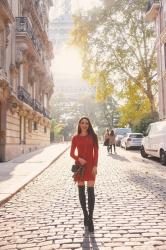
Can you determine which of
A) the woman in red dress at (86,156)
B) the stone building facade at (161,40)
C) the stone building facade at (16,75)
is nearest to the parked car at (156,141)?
the stone building facade at (16,75)

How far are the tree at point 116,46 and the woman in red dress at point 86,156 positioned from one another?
2529cm

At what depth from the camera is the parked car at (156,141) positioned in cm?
Result: 1661

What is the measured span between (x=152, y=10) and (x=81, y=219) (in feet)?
86.5

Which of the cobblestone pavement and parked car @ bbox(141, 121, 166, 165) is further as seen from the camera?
parked car @ bbox(141, 121, 166, 165)

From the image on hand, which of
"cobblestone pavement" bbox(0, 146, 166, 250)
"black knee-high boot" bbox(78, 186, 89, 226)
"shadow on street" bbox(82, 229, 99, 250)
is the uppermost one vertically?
"black knee-high boot" bbox(78, 186, 89, 226)

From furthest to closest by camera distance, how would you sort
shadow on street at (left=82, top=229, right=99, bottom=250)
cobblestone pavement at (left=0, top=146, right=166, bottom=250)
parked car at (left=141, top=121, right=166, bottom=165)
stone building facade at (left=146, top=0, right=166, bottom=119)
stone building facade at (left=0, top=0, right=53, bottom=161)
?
stone building facade at (left=146, top=0, right=166, bottom=119) < stone building facade at (left=0, top=0, right=53, bottom=161) < parked car at (left=141, top=121, right=166, bottom=165) < cobblestone pavement at (left=0, top=146, right=166, bottom=250) < shadow on street at (left=82, top=229, right=99, bottom=250)

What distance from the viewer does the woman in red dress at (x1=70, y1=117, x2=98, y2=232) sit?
5525 millimetres

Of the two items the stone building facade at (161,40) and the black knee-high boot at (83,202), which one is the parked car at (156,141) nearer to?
the stone building facade at (161,40)

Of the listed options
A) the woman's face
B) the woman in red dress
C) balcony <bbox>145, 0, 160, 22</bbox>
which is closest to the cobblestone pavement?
the woman in red dress

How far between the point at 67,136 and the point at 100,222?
3072 inches

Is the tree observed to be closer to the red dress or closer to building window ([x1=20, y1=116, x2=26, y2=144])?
building window ([x1=20, y1=116, x2=26, y2=144])

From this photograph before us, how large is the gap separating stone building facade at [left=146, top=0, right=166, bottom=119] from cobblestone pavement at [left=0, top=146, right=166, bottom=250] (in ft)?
63.1

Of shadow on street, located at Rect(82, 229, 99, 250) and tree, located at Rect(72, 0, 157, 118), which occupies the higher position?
tree, located at Rect(72, 0, 157, 118)

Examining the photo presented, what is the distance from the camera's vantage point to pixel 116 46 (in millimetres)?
31266
